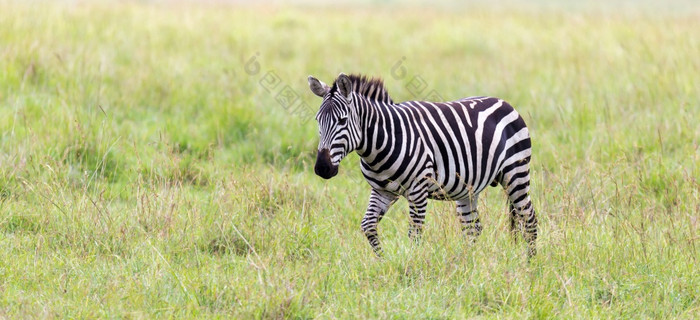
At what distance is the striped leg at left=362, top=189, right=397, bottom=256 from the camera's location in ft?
16.9

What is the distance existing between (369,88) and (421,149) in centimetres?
55

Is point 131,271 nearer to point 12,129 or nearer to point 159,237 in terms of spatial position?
point 159,237

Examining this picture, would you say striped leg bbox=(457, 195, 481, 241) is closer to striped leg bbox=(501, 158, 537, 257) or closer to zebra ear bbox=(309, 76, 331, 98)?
striped leg bbox=(501, 158, 537, 257)

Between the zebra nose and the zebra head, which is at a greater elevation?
the zebra head

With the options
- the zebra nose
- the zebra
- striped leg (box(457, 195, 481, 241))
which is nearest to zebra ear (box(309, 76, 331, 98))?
the zebra

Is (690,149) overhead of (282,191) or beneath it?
overhead

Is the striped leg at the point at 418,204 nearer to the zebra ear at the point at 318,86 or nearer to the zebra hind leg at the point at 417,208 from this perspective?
the zebra hind leg at the point at 417,208

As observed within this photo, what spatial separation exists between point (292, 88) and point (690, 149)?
208 inches

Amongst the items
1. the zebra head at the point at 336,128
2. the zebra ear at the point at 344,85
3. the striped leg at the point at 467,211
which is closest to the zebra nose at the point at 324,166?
the zebra head at the point at 336,128

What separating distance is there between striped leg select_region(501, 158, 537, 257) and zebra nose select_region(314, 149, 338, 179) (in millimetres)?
1625

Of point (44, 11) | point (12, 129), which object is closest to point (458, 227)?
point (12, 129)

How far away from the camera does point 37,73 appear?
895 centimetres

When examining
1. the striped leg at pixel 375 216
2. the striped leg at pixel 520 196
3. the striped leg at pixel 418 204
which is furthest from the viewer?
the striped leg at pixel 520 196

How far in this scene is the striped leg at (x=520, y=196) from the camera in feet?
18.4
